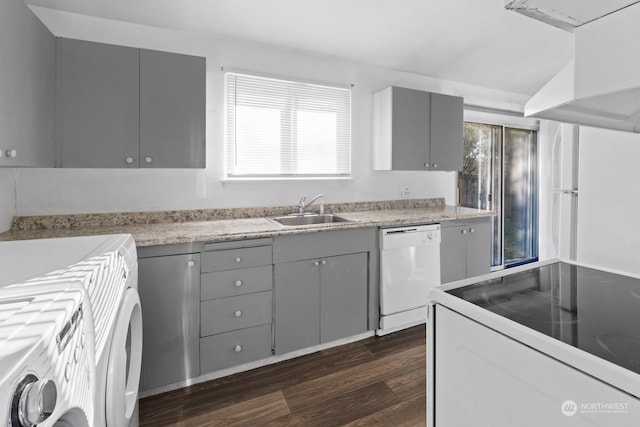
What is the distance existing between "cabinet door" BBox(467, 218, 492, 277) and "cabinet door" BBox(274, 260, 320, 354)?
162 centimetres

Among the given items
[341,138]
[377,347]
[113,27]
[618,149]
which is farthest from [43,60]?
[618,149]

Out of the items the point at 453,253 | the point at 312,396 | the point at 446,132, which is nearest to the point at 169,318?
the point at 312,396

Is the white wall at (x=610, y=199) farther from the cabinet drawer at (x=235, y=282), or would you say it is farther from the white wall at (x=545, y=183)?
the white wall at (x=545, y=183)

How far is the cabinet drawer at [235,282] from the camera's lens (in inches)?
76.7

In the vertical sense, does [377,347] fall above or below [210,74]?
below

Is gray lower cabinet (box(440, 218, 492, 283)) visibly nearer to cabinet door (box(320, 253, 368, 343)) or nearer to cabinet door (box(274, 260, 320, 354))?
cabinet door (box(320, 253, 368, 343))

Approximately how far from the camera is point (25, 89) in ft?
5.08

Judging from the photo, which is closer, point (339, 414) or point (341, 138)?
point (339, 414)

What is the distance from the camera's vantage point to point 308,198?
9.68 feet

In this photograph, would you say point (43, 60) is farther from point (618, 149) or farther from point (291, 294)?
point (618, 149)

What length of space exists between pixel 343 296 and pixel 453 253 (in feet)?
3.94

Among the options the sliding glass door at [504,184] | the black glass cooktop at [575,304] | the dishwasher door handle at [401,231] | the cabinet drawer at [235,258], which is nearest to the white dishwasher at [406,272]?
the dishwasher door handle at [401,231]

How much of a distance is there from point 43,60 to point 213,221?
Answer: 136 centimetres

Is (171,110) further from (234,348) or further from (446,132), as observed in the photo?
(446,132)
